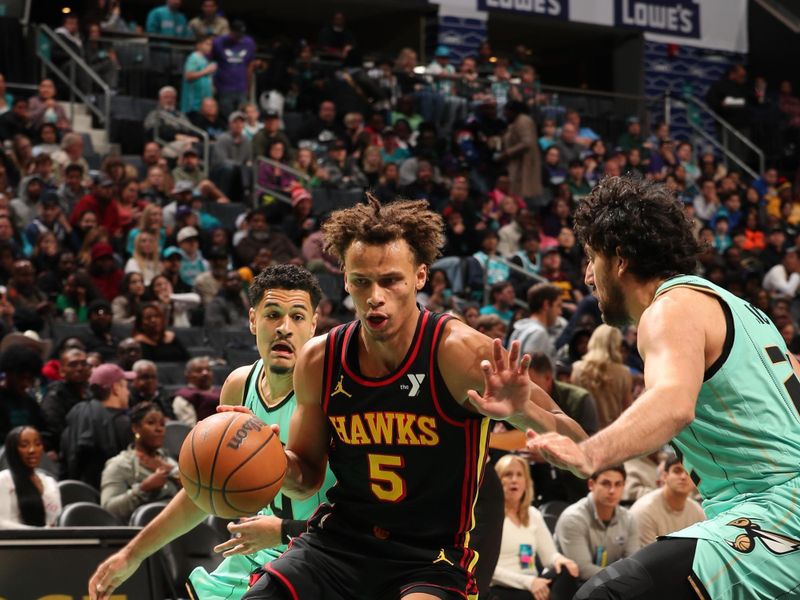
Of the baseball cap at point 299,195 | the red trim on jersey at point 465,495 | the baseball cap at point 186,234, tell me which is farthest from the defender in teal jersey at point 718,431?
the baseball cap at point 299,195

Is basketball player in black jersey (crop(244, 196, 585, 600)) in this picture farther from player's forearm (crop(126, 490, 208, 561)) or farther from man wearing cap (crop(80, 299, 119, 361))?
man wearing cap (crop(80, 299, 119, 361))

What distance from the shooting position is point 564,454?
2.83 meters

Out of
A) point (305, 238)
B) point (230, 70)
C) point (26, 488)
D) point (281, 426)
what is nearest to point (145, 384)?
point (26, 488)

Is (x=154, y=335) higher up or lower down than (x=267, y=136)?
lower down

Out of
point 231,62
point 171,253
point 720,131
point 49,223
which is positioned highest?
point 231,62

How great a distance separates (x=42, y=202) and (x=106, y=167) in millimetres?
1133

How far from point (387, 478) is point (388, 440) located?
131 millimetres

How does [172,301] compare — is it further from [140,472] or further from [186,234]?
[140,472]

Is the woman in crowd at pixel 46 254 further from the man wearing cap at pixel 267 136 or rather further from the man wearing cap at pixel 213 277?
the man wearing cap at pixel 267 136

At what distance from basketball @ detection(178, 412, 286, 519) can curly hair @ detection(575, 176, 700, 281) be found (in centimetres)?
126

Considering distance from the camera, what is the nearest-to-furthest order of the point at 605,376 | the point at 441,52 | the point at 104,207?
the point at 605,376 → the point at 104,207 → the point at 441,52

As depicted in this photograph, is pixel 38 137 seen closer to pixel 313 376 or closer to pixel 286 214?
pixel 286 214

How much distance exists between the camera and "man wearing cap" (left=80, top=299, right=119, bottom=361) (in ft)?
34.7

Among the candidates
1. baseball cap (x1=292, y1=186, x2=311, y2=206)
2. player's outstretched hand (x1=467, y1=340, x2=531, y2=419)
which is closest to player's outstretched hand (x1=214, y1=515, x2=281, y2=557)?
player's outstretched hand (x1=467, y1=340, x2=531, y2=419)
